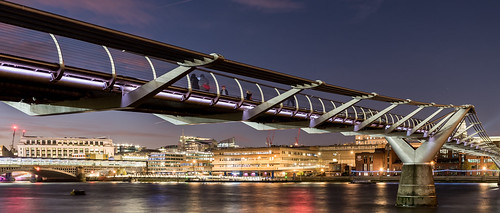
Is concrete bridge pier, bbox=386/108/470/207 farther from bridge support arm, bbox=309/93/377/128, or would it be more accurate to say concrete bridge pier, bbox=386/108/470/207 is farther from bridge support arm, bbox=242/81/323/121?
bridge support arm, bbox=242/81/323/121

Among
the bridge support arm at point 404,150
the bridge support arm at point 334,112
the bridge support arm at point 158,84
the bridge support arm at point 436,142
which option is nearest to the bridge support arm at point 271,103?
the bridge support arm at point 334,112

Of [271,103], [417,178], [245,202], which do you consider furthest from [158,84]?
[245,202]

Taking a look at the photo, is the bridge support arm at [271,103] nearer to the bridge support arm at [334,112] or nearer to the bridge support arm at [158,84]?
the bridge support arm at [334,112]

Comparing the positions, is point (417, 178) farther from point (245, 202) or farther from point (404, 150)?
point (245, 202)

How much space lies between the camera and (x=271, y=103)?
105 ft

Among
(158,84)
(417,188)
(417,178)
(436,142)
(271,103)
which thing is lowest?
(417,188)

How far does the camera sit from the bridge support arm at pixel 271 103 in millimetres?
31109

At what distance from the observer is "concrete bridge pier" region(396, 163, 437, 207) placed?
158 feet

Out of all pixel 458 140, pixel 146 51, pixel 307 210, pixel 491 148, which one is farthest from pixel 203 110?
pixel 491 148

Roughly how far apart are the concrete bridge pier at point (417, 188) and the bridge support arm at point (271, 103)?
69.5ft

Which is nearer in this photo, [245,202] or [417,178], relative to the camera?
Answer: [417,178]

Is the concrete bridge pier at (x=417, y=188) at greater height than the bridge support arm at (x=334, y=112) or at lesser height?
lesser

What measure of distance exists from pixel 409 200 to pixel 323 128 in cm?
1060

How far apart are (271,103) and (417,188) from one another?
2234 cm
